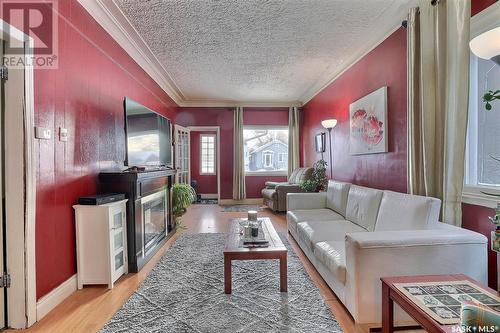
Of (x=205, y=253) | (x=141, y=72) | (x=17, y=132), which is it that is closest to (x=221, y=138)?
(x=141, y=72)

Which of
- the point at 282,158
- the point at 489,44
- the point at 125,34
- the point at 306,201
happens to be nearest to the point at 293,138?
the point at 282,158

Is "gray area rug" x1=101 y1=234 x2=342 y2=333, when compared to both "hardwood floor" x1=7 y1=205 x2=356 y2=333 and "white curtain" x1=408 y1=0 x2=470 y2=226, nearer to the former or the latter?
"hardwood floor" x1=7 y1=205 x2=356 y2=333

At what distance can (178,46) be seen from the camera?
374cm

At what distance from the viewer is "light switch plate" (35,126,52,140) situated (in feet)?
6.43

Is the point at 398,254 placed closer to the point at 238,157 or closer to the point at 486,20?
the point at 486,20

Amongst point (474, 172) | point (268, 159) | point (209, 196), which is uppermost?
point (268, 159)

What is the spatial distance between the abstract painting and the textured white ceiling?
2.40 ft

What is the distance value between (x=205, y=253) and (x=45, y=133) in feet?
6.94

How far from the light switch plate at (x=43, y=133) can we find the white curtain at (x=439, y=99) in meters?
3.10

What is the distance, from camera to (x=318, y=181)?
17.1ft

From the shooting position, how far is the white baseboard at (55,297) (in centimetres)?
200

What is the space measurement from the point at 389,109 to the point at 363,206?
3.92ft

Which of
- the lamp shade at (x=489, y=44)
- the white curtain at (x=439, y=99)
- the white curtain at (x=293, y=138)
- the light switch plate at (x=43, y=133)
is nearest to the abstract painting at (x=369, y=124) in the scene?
the white curtain at (x=439, y=99)

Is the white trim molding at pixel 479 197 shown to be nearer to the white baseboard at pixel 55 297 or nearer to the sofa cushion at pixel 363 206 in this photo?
the sofa cushion at pixel 363 206
